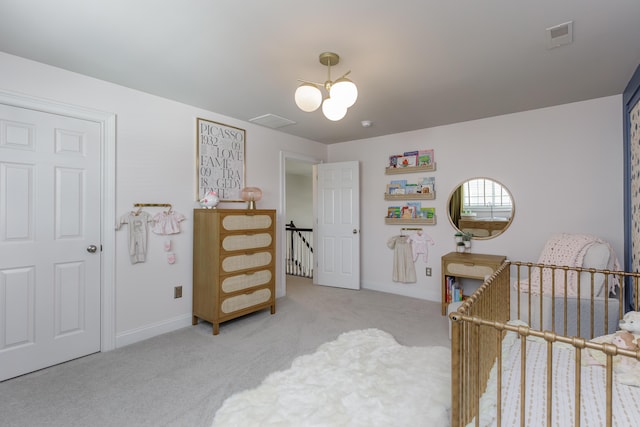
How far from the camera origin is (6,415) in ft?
5.76

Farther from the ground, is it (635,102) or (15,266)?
(635,102)

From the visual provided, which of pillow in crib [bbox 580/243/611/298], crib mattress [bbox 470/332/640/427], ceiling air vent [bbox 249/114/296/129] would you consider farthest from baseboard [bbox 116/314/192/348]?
pillow in crib [bbox 580/243/611/298]

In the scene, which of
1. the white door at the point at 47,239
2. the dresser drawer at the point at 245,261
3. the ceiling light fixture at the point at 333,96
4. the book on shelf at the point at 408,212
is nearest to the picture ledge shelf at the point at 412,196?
the book on shelf at the point at 408,212

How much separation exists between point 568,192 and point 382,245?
2230mm

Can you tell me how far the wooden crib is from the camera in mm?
950

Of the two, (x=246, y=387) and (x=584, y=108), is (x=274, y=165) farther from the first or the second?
(x=584, y=108)

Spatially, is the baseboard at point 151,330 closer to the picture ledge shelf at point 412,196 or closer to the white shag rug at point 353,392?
the white shag rug at point 353,392

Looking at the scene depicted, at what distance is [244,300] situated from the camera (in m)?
3.16

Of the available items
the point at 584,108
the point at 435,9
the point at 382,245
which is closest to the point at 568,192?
the point at 584,108

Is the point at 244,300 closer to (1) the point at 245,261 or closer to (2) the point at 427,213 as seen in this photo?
(1) the point at 245,261

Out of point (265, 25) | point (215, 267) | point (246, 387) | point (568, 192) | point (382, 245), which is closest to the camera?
point (265, 25)

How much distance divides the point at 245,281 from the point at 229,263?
0.30 meters

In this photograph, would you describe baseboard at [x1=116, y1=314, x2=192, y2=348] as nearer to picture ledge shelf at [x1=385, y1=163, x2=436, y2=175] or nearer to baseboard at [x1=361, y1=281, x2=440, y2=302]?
baseboard at [x1=361, y1=281, x2=440, y2=302]

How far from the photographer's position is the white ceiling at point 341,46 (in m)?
1.67
